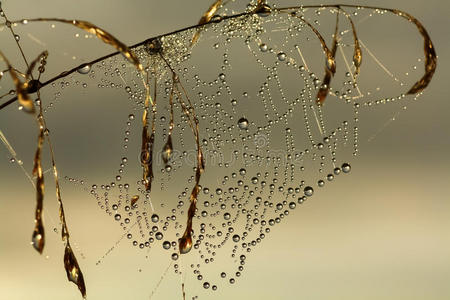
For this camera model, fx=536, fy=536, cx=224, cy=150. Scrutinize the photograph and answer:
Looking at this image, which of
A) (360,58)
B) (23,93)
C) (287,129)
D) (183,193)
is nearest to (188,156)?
(183,193)

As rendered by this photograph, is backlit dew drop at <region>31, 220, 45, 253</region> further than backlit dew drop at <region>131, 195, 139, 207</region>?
No

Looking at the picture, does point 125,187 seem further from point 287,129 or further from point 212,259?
point 287,129

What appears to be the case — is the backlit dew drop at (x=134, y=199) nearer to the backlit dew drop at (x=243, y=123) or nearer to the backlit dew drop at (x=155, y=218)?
the backlit dew drop at (x=155, y=218)

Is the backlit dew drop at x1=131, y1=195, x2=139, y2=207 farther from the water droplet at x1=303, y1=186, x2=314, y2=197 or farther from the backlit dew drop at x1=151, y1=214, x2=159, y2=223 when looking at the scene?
the water droplet at x1=303, y1=186, x2=314, y2=197

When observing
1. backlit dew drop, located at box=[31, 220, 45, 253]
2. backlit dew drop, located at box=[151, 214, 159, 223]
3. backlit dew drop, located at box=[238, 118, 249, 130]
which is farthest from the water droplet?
backlit dew drop, located at box=[31, 220, 45, 253]

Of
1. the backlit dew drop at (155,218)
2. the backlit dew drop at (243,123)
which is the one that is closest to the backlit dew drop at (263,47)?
the backlit dew drop at (243,123)

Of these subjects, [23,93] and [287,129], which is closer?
[23,93]

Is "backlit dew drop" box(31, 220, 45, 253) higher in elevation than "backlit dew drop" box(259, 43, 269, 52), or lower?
lower

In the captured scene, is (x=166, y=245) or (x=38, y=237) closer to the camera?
(x=38, y=237)

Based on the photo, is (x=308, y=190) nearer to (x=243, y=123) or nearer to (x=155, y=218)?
(x=243, y=123)

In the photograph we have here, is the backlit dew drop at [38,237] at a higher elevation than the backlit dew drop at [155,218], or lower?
lower

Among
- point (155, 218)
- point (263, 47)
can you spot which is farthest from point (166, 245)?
point (263, 47)
